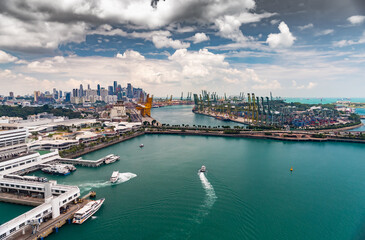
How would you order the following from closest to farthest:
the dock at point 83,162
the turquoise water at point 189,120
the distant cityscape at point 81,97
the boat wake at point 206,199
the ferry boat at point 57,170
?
the boat wake at point 206,199 < the ferry boat at point 57,170 < the dock at point 83,162 < the turquoise water at point 189,120 < the distant cityscape at point 81,97

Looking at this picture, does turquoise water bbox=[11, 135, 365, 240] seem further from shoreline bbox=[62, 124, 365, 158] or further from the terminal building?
shoreline bbox=[62, 124, 365, 158]

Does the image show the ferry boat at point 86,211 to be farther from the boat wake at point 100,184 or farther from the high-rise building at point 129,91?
the high-rise building at point 129,91

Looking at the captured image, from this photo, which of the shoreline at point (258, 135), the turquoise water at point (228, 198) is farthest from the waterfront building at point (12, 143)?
the shoreline at point (258, 135)

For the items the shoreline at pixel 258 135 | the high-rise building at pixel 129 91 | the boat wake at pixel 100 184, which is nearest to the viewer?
Answer: the boat wake at pixel 100 184

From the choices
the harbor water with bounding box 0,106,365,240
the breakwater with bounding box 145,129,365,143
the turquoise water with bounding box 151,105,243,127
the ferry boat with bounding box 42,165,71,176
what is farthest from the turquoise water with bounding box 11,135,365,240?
the turquoise water with bounding box 151,105,243,127

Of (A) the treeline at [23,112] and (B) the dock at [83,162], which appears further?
(A) the treeline at [23,112]

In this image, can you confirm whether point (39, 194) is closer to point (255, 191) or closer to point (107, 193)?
point (107, 193)

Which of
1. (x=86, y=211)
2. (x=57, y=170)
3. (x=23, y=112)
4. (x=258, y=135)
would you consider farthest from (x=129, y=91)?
(x=86, y=211)

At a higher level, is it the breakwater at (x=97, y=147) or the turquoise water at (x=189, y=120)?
the turquoise water at (x=189, y=120)
